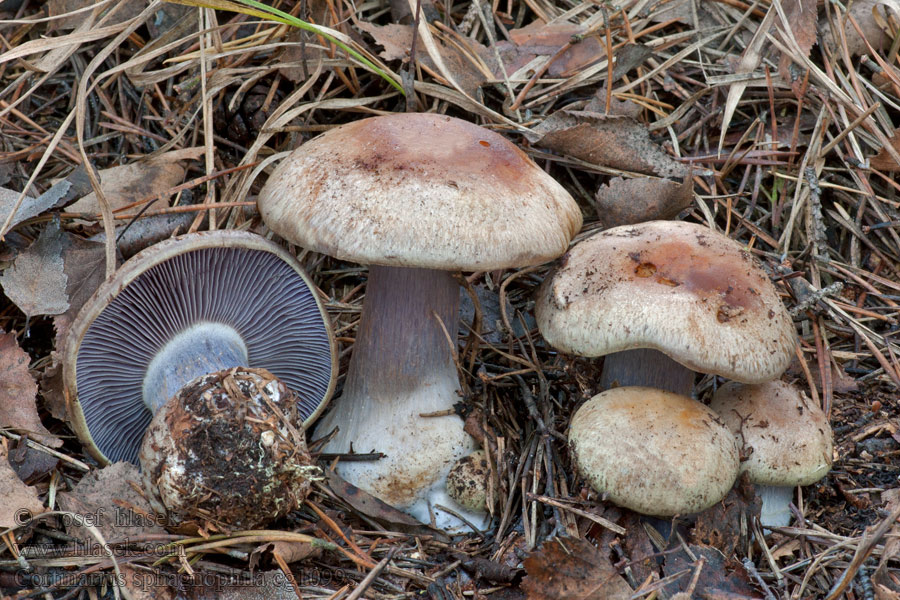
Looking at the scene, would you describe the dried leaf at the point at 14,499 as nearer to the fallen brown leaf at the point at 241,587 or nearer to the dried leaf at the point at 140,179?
the fallen brown leaf at the point at 241,587

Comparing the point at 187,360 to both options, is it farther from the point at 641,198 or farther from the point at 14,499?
the point at 641,198

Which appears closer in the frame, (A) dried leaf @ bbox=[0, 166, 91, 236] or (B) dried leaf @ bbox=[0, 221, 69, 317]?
(B) dried leaf @ bbox=[0, 221, 69, 317]

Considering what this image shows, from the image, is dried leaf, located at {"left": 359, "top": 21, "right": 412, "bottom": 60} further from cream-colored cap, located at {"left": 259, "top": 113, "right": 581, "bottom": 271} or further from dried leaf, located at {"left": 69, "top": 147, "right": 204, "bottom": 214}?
dried leaf, located at {"left": 69, "top": 147, "right": 204, "bottom": 214}

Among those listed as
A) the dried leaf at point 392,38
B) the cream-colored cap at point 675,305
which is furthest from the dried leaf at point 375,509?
the dried leaf at point 392,38

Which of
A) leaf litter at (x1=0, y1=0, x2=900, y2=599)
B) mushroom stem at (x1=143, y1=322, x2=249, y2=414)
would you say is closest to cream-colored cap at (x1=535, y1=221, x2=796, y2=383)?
leaf litter at (x1=0, y1=0, x2=900, y2=599)

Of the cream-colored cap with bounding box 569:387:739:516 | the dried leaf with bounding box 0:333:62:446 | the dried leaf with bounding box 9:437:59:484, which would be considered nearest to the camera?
the cream-colored cap with bounding box 569:387:739:516

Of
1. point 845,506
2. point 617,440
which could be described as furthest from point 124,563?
point 845,506
